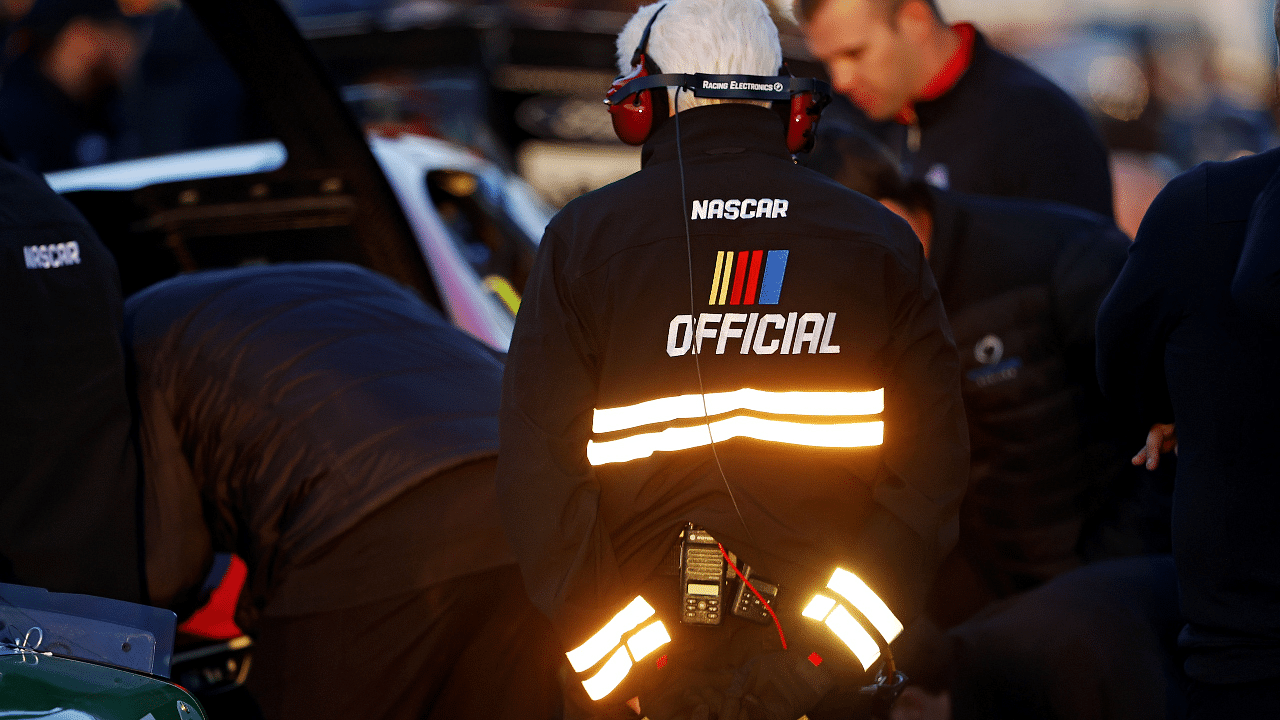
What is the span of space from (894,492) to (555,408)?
0.63 meters

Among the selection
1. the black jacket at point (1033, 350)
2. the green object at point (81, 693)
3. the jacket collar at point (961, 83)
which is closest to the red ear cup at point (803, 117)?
the black jacket at point (1033, 350)

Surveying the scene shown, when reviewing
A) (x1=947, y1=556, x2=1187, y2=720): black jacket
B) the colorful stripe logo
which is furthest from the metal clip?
the colorful stripe logo

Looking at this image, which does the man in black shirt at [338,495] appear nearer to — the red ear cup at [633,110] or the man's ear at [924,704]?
the red ear cup at [633,110]

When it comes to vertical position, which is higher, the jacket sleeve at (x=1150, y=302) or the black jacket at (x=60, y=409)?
the jacket sleeve at (x=1150, y=302)

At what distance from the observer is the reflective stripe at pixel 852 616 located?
212 centimetres

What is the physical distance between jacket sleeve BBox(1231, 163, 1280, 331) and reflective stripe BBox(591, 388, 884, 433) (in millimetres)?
633

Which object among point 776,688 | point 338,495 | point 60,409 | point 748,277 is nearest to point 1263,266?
point 748,277

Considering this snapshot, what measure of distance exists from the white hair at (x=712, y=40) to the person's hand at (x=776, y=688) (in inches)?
38.8

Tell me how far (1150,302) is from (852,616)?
2.50 feet

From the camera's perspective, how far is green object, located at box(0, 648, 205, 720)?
1695 mm

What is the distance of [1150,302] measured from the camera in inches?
85.8

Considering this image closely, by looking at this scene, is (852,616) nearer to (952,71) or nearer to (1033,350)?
(1033,350)

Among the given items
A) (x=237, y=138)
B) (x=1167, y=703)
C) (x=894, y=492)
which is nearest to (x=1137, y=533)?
(x=1167, y=703)

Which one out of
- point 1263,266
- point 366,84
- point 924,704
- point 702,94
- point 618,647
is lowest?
point 924,704
